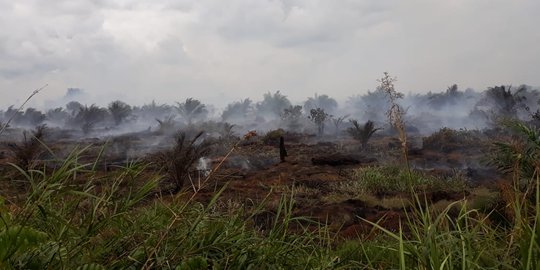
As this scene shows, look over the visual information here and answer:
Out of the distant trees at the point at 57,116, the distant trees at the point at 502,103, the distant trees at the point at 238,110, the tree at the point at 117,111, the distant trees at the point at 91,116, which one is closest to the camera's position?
the distant trees at the point at 502,103

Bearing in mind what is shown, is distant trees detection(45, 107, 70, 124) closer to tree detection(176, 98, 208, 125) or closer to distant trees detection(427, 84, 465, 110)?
tree detection(176, 98, 208, 125)

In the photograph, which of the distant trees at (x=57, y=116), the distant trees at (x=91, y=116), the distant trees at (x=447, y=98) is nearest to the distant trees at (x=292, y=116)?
the distant trees at (x=91, y=116)

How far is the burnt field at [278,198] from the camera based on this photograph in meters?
2.26

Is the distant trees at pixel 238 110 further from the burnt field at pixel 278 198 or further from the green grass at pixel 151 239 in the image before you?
the green grass at pixel 151 239

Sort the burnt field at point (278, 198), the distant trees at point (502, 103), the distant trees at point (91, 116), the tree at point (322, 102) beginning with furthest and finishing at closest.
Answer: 1. the tree at point (322, 102)
2. the distant trees at point (91, 116)
3. the distant trees at point (502, 103)
4. the burnt field at point (278, 198)

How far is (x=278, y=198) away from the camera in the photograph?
11367 millimetres


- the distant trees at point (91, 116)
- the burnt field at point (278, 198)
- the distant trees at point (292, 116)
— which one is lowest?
the burnt field at point (278, 198)

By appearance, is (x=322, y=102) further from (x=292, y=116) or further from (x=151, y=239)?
(x=151, y=239)

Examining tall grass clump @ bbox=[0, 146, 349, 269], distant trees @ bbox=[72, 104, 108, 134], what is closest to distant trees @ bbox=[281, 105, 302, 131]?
distant trees @ bbox=[72, 104, 108, 134]

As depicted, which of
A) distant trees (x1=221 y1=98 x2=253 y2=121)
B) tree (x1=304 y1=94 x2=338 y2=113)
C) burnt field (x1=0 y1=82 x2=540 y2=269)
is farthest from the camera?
tree (x1=304 y1=94 x2=338 y2=113)

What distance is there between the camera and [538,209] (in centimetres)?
202

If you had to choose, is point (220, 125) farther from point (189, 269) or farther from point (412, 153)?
point (189, 269)

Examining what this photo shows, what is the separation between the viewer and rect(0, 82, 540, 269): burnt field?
88.8 inches

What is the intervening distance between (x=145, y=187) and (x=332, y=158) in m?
17.6
